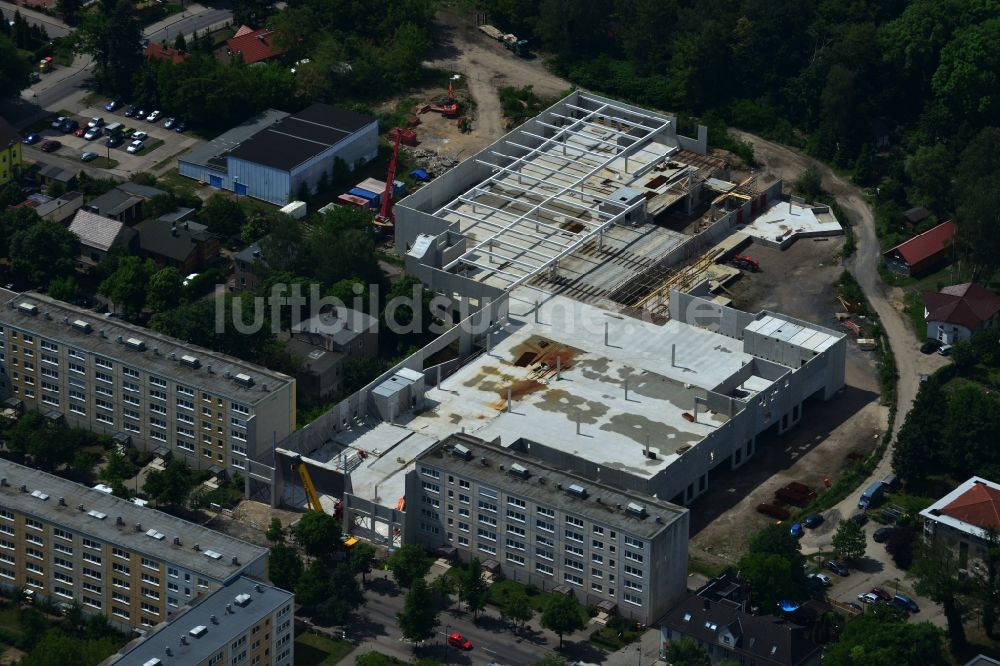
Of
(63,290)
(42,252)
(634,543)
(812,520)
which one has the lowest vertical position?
(63,290)

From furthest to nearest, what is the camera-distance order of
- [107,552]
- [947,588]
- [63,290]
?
[63,290] < [947,588] < [107,552]

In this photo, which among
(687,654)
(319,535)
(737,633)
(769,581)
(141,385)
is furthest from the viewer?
(141,385)

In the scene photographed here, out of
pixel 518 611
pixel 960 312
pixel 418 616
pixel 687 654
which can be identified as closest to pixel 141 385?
pixel 418 616

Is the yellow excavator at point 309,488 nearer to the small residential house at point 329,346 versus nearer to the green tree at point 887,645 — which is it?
the small residential house at point 329,346

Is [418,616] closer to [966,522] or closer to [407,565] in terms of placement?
[407,565]

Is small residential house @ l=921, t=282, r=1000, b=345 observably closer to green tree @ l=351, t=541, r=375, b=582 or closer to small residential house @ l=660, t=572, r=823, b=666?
small residential house @ l=660, t=572, r=823, b=666

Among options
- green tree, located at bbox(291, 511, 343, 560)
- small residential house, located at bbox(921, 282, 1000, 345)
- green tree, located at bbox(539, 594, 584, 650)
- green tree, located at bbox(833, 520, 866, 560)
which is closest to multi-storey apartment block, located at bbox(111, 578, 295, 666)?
green tree, located at bbox(291, 511, 343, 560)
